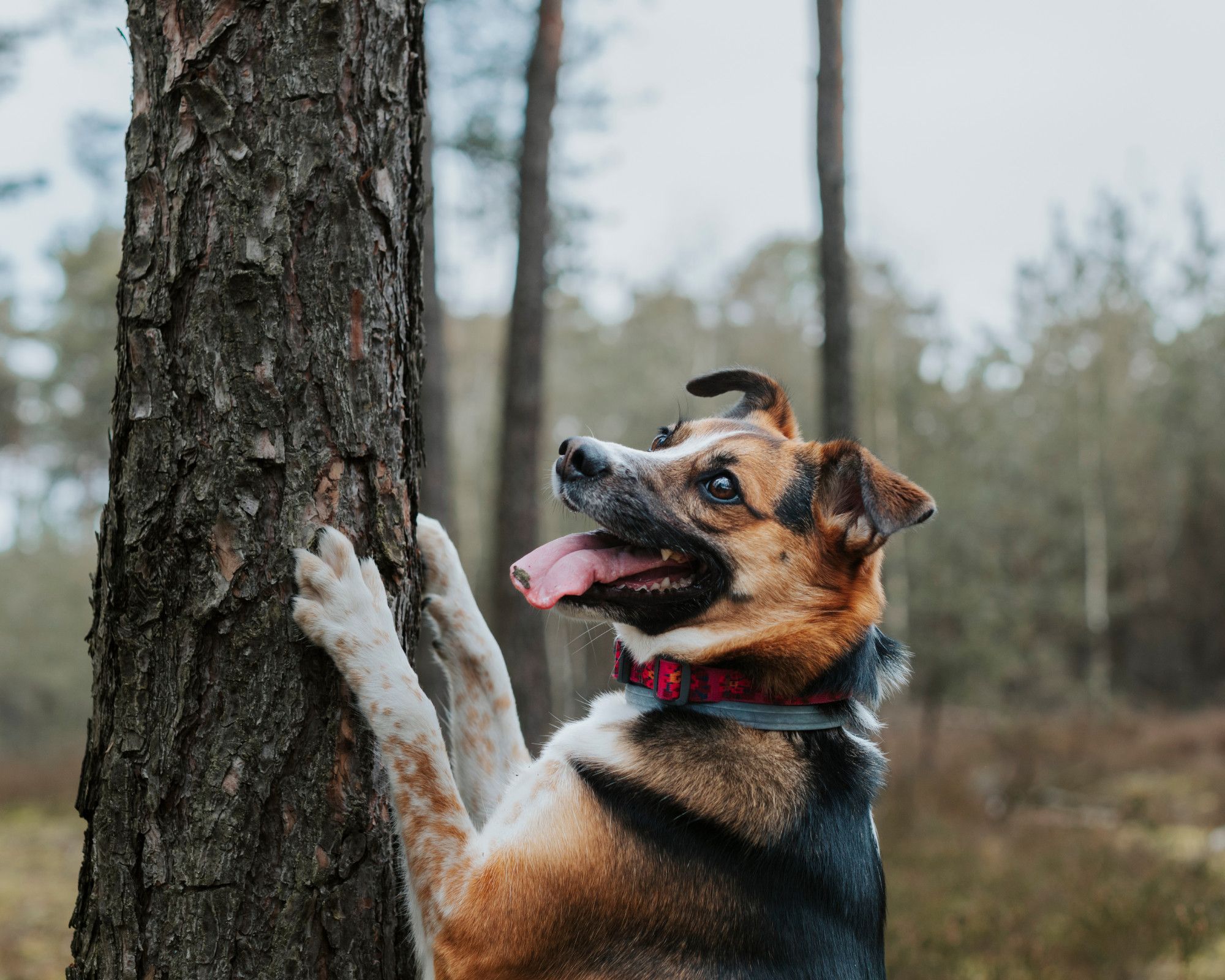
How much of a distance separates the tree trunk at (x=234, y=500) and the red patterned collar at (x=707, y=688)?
92 cm

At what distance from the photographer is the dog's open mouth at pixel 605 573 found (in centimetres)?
280

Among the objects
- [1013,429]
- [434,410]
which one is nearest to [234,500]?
[434,410]

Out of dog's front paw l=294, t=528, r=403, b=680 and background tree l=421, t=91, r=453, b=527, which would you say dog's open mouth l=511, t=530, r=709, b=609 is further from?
background tree l=421, t=91, r=453, b=527

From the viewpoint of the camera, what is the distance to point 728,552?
3.08 m

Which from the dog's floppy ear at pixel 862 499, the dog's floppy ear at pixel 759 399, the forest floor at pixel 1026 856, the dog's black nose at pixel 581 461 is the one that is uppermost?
the dog's floppy ear at pixel 759 399

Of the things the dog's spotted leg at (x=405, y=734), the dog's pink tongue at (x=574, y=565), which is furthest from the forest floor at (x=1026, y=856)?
the dog's spotted leg at (x=405, y=734)

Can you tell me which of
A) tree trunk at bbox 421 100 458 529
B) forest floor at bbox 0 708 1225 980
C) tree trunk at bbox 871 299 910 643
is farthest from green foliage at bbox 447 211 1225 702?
tree trunk at bbox 421 100 458 529

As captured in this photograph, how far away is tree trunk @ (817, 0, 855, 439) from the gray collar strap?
470 cm

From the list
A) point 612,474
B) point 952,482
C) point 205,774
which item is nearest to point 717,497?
point 612,474

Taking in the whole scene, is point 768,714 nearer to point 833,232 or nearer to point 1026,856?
point 833,232

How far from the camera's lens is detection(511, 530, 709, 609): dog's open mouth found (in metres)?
2.80

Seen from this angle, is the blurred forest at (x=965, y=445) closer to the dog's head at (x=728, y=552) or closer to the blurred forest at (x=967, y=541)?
the blurred forest at (x=967, y=541)

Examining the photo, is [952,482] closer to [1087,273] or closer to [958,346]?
[958,346]

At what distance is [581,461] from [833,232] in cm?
522
